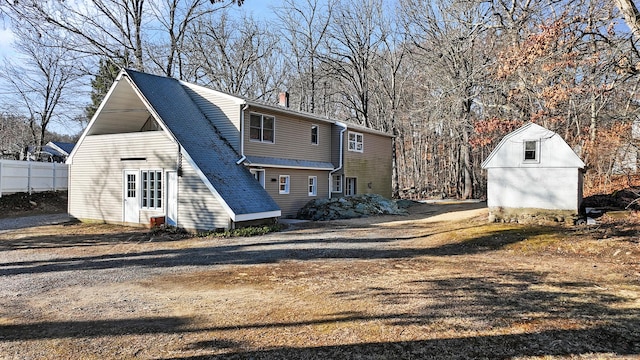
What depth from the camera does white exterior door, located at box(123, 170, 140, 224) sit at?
15.9 metres

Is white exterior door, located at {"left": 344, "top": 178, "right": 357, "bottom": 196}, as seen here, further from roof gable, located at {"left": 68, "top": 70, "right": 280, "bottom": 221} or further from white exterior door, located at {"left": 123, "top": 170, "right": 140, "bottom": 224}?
white exterior door, located at {"left": 123, "top": 170, "right": 140, "bottom": 224}

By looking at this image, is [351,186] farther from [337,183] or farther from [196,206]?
[196,206]

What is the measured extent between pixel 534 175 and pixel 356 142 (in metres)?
11.6

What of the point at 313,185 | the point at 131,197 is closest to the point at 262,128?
the point at 313,185

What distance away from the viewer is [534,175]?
13.9 metres

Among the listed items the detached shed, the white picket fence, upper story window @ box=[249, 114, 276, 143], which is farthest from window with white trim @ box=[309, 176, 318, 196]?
the white picket fence

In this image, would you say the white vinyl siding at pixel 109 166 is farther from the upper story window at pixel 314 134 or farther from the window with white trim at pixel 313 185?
the upper story window at pixel 314 134

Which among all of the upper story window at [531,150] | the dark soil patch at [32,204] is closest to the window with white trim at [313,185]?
the upper story window at [531,150]

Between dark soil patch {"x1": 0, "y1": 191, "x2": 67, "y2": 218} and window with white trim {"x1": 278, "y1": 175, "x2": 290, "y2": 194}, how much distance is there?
519 inches

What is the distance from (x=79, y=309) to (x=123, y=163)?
11503mm

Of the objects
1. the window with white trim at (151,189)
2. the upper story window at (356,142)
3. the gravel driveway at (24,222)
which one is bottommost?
the gravel driveway at (24,222)

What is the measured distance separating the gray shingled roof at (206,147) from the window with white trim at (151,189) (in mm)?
1847

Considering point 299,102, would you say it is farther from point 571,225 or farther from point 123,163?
point 571,225

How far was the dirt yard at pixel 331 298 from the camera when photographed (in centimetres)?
451
